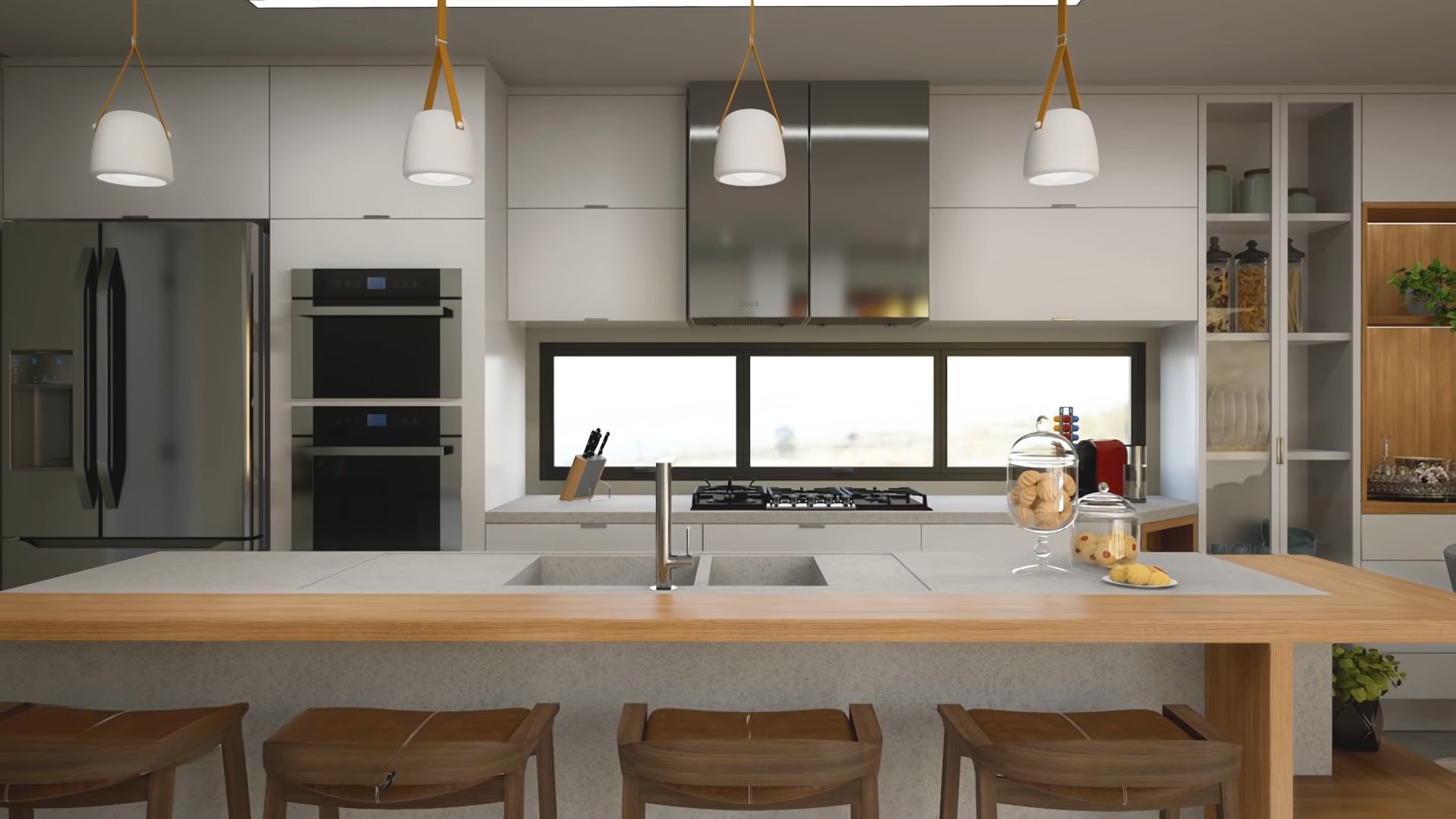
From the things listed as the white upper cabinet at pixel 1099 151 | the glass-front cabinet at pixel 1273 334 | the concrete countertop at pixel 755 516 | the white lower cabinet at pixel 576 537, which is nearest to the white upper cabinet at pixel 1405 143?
the glass-front cabinet at pixel 1273 334

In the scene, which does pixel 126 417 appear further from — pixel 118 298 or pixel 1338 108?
pixel 1338 108

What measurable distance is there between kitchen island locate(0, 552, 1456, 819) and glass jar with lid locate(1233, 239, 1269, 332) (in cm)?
197

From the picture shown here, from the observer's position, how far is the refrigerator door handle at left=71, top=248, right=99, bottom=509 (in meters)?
3.31

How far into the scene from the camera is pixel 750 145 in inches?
85.0

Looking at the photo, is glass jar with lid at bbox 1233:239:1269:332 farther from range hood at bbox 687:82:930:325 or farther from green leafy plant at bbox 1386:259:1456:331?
range hood at bbox 687:82:930:325

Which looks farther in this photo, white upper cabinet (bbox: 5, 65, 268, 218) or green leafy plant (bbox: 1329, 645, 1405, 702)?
white upper cabinet (bbox: 5, 65, 268, 218)

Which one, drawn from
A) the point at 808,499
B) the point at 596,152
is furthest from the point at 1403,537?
the point at 596,152

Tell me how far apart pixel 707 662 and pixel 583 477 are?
2019mm

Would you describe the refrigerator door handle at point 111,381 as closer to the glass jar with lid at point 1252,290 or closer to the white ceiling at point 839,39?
the white ceiling at point 839,39

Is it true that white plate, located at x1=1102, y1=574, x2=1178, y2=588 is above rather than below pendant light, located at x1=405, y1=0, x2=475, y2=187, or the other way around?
below

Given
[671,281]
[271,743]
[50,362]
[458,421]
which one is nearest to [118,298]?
[50,362]

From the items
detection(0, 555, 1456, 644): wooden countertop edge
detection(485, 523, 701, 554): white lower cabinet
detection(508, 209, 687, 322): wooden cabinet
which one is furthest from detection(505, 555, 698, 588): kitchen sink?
detection(508, 209, 687, 322): wooden cabinet

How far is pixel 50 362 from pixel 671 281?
2349 mm

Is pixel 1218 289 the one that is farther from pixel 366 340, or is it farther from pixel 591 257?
pixel 366 340
